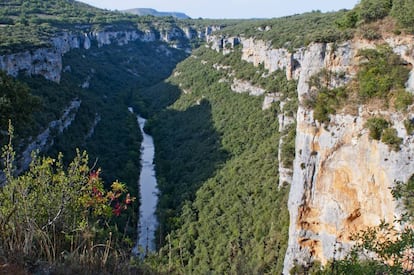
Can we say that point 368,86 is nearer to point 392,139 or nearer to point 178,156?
point 392,139

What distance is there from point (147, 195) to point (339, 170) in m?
28.3

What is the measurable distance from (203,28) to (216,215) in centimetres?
10217

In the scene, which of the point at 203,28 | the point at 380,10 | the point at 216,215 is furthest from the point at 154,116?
the point at 203,28

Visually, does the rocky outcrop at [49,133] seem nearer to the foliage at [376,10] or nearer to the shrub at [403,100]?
the foliage at [376,10]

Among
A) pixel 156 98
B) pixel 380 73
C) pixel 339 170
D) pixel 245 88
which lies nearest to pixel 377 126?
pixel 380 73

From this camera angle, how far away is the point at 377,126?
17531 millimetres

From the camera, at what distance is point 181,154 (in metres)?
51.0

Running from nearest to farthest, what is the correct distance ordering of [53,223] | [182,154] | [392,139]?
[53,223] < [392,139] < [182,154]

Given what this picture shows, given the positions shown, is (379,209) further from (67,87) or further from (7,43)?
(67,87)

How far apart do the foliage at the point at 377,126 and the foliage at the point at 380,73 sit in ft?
4.11

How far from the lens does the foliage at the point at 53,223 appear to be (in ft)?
20.7

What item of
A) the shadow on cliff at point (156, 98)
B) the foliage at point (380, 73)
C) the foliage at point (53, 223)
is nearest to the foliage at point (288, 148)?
the foliage at point (380, 73)

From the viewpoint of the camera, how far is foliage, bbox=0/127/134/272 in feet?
20.7

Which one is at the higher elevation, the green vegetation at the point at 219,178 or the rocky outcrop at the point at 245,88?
the rocky outcrop at the point at 245,88
